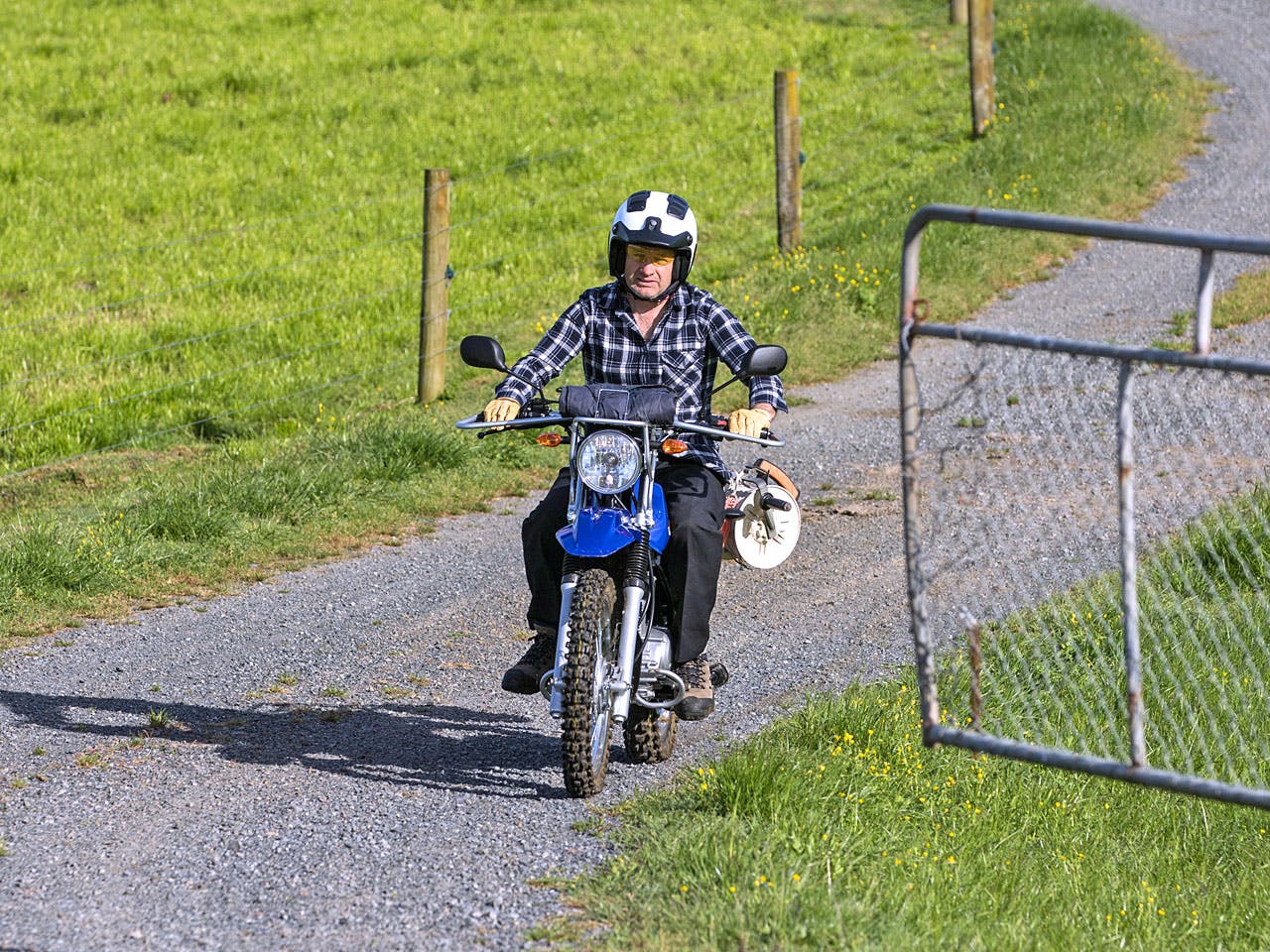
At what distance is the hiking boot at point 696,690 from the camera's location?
5664 mm

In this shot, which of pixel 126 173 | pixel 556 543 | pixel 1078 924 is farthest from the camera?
pixel 126 173

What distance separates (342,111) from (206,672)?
1478 centimetres

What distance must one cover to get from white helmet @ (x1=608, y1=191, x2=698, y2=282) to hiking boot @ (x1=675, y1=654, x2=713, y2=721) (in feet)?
4.49

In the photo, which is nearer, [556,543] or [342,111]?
[556,543]

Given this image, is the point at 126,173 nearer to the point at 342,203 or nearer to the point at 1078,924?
→ the point at 342,203

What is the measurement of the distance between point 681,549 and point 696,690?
21.5 inches

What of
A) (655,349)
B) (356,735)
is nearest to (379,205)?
(356,735)

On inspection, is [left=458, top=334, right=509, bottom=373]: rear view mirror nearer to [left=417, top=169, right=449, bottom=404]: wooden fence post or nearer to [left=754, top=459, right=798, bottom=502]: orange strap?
[left=754, top=459, right=798, bottom=502]: orange strap

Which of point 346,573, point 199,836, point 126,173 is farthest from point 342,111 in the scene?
point 199,836

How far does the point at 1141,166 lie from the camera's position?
16469mm

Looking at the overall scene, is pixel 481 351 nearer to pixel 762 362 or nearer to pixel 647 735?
pixel 762 362

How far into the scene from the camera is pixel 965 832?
515 cm

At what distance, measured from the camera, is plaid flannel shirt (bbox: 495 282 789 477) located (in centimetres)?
576

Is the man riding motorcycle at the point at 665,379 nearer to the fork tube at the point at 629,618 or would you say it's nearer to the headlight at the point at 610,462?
the fork tube at the point at 629,618
